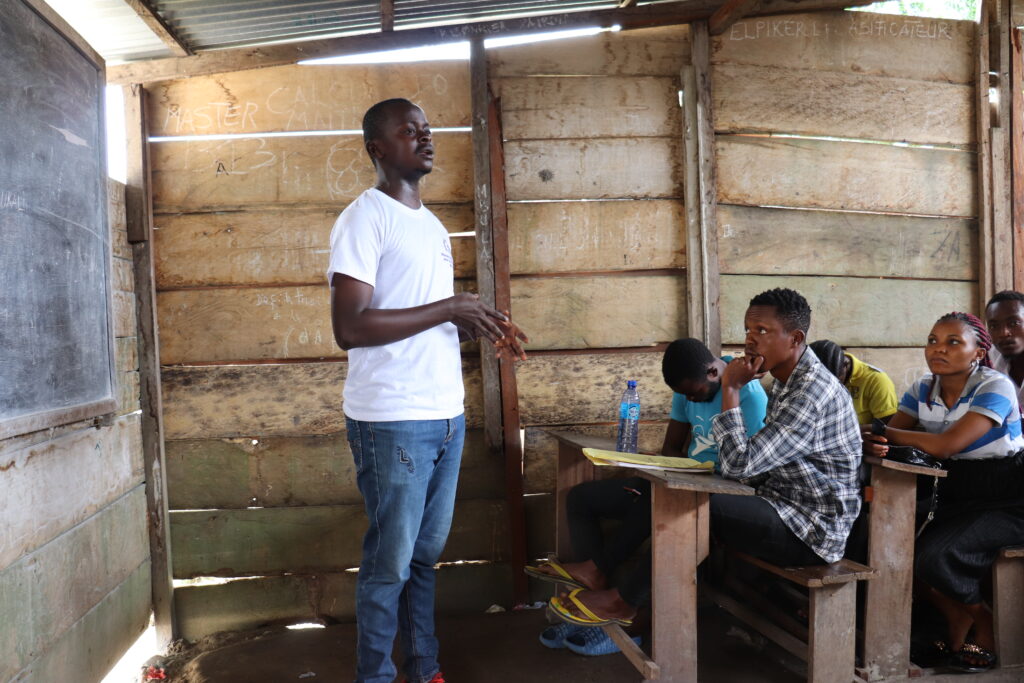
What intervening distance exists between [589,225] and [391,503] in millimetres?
1964

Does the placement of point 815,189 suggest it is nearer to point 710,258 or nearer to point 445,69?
point 710,258

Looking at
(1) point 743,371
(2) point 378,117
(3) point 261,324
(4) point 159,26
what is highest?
(4) point 159,26

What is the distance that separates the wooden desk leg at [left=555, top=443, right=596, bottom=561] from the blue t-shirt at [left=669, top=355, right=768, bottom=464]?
50cm

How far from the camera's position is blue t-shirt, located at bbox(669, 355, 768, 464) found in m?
3.16

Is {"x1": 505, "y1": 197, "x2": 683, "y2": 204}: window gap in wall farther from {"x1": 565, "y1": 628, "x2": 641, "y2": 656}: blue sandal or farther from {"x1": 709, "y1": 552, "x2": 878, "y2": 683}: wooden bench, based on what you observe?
{"x1": 565, "y1": 628, "x2": 641, "y2": 656}: blue sandal

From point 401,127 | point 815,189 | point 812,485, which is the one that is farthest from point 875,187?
point 401,127

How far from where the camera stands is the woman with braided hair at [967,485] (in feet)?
9.48

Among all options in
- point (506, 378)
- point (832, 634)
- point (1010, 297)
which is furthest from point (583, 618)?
point (1010, 297)

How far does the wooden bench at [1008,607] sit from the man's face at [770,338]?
1126mm

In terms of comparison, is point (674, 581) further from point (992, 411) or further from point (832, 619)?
point (992, 411)

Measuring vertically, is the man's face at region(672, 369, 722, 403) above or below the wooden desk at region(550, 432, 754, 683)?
above

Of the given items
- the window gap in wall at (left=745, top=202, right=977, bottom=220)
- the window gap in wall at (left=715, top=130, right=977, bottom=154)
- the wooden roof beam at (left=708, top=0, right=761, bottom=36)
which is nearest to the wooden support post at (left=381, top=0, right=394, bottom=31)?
the wooden roof beam at (left=708, top=0, right=761, bottom=36)

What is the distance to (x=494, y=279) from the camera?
12.3ft

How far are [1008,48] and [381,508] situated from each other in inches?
166
